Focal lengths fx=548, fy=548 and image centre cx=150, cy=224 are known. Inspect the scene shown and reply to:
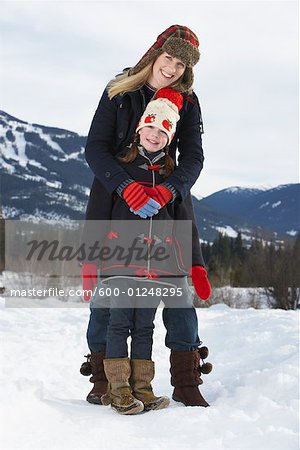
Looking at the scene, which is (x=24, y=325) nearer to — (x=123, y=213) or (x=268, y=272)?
(x=123, y=213)

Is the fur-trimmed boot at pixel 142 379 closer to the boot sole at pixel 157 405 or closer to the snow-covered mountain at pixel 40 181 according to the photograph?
the boot sole at pixel 157 405

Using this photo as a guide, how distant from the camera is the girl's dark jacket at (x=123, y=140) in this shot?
9.69 ft

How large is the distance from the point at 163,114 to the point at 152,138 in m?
0.14

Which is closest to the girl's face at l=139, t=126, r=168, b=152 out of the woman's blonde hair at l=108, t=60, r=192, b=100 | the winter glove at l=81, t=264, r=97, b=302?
the woman's blonde hair at l=108, t=60, r=192, b=100

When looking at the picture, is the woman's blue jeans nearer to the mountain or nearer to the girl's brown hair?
the girl's brown hair

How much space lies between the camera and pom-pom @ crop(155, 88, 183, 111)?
3.00 metres

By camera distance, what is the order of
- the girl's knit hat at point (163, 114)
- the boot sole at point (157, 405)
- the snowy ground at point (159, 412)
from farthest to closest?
the girl's knit hat at point (163, 114)
the boot sole at point (157, 405)
the snowy ground at point (159, 412)

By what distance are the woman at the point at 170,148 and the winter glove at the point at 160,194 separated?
0.19ft

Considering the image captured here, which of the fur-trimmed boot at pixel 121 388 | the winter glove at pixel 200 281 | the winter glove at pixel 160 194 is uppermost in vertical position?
the winter glove at pixel 160 194

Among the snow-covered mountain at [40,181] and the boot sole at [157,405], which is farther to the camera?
the snow-covered mountain at [40,181]

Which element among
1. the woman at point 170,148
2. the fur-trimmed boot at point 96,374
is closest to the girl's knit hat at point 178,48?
the woman at point 170,148

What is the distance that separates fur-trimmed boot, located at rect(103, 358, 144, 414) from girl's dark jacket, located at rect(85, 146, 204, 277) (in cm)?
46

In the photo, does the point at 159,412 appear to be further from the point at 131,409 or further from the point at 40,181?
the point at 40,181

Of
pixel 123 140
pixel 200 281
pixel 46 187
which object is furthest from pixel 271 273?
pixel 46 187
